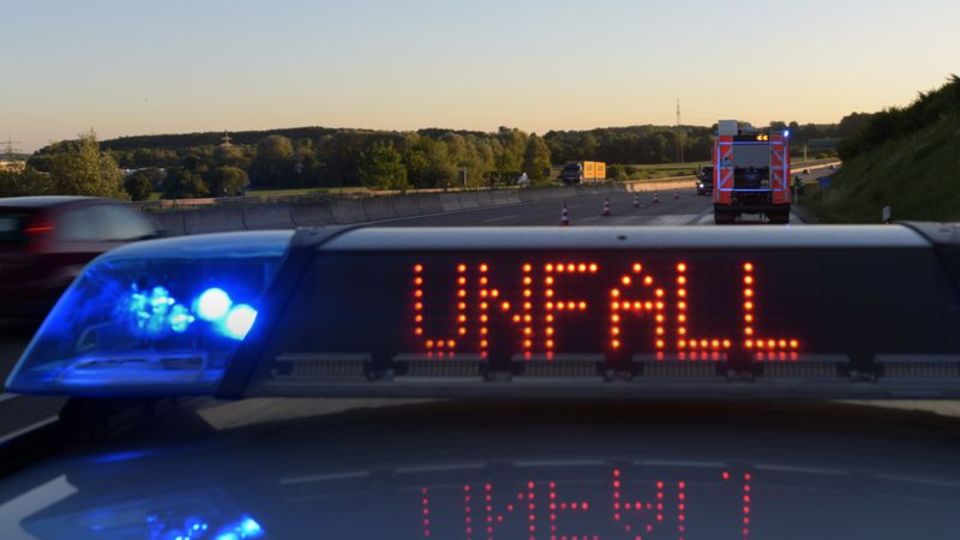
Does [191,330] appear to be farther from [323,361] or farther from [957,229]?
[957,229]

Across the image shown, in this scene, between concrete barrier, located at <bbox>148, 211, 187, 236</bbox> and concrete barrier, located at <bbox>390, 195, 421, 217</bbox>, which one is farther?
concrete barrier, located at <bbox>390, 195, 421, 217</bbox>

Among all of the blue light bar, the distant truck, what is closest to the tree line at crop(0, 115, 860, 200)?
the distant truck

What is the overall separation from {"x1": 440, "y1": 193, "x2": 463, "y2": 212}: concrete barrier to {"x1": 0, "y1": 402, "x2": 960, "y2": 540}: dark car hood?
51.3 meters

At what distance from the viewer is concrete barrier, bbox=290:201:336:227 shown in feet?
132

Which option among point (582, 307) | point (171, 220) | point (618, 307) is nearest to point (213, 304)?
point (582, 307)

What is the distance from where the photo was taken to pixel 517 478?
9.37ft

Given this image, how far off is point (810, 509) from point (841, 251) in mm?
1214

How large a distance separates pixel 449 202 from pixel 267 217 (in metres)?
18.8

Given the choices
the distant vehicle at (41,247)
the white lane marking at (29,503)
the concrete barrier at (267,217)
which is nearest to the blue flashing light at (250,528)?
the white lane marking at (29,503)

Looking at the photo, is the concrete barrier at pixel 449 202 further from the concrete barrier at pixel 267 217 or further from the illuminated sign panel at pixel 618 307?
the illuminated sign panel at pixel 618 307

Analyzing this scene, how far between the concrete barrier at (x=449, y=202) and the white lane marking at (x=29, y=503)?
51.8 meters

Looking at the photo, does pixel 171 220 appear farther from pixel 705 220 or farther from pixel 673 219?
pixel 705 220

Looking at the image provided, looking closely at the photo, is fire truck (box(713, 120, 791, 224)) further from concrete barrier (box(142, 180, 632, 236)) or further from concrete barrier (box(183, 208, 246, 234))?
concrete barrier (box(183, 208, 246, 234))

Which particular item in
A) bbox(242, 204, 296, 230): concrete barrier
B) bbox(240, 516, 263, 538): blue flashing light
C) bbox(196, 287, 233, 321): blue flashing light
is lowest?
bbox(242, 204, 296, 230): concrete barrier
